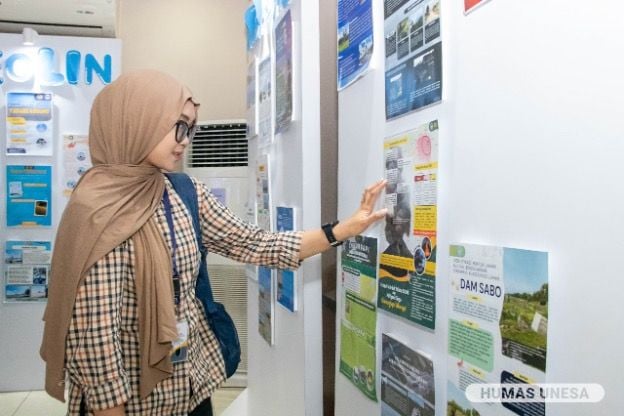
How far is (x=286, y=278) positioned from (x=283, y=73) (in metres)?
0.79

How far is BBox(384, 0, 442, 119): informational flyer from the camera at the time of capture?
1.09 meters

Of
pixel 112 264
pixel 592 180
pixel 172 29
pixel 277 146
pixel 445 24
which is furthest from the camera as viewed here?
pixel 172 29

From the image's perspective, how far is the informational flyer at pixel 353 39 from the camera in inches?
56.0

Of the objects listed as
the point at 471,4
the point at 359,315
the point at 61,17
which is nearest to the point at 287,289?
the point at 359,315

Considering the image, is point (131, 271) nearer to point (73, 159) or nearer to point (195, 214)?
point (195, 214)

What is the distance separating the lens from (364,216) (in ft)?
4.74

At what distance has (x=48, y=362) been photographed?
136 centimetres

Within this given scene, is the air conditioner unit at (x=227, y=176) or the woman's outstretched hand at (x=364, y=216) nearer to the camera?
the woman's outstretched hand at (x=364, y=216)

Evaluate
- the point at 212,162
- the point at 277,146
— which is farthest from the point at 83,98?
the point at 277,146

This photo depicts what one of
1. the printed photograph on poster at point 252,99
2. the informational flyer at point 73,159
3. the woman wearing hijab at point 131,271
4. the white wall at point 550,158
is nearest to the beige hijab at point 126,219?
the woman wearing hijab at point 131,271

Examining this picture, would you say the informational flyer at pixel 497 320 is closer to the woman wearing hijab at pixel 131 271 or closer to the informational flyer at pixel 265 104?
the woman wearing hijab at pixel 131 271

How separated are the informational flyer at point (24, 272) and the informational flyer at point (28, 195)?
0.57 feet

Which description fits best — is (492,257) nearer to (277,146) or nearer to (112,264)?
(112,264)

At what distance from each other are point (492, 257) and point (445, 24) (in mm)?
488
